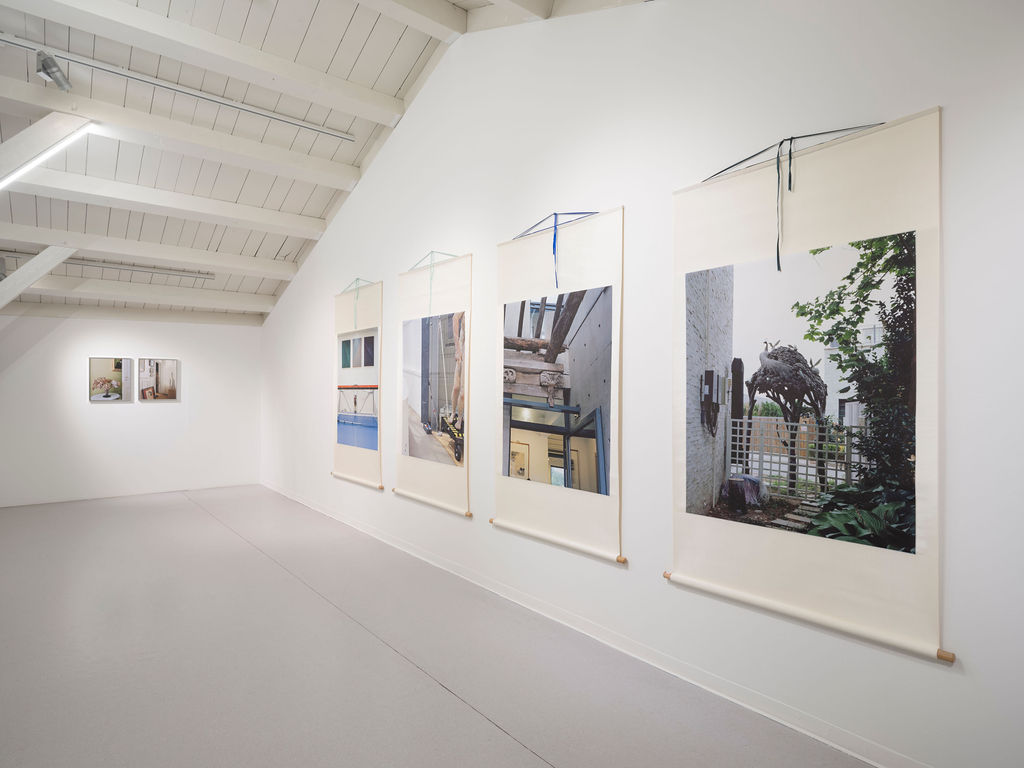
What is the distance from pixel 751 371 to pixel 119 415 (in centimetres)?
841

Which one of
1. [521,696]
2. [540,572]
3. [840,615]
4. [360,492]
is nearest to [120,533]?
[360,492]

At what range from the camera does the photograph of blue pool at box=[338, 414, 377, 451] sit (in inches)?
223

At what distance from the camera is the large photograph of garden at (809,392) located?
7.00 feet

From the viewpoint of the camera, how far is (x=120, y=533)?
5805 mm

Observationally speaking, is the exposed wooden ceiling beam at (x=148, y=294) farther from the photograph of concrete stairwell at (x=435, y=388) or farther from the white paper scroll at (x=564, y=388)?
the white paper scroll at (x=564, y=388)

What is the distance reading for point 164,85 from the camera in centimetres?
442

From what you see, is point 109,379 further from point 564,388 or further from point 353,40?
point 564,388

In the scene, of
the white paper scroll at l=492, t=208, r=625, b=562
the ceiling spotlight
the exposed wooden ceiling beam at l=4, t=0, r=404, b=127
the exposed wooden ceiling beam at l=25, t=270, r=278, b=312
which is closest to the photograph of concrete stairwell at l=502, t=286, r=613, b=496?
the white paper scroll at l=492, t=208, r=625, b=562

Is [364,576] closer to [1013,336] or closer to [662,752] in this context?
[662,752]

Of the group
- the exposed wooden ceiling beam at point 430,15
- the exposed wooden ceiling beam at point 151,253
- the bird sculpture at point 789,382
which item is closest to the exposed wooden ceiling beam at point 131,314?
the exposed wooden ceiling beam at point 151,253

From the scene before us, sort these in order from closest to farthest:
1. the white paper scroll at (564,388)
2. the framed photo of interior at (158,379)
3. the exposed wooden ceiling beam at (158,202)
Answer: the white paper scroll at (564,388) < the exposed wooden ceiling beam at (158,202) < the framed photo of interior at (158,379)

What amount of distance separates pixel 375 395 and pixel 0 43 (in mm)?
3715

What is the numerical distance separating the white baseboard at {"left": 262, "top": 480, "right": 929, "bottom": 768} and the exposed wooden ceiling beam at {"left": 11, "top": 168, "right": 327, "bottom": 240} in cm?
420

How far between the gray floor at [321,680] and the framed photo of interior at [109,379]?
3461 mm
